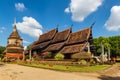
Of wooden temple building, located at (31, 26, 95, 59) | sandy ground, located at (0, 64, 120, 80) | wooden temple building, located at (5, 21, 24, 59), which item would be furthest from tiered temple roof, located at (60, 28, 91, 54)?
wooden temple building, located at (5, 21, 24, 59)

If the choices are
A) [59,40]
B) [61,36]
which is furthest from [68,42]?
[61,36]

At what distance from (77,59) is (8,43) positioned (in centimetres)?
3896

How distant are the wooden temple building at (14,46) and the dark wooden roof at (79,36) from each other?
25.1 meters

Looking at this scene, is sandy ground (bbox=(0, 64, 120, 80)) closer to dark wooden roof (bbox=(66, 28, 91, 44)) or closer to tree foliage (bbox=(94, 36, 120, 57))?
dark wooden roof (bbox=(66, 28, 91, 44))

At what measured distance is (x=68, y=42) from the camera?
4747 cm

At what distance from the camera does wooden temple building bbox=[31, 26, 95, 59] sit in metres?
41.1

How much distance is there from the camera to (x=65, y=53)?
4325 cm

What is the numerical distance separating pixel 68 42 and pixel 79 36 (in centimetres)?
390

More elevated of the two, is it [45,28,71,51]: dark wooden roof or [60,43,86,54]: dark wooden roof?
[45,28,71,51]: dark wooden roof

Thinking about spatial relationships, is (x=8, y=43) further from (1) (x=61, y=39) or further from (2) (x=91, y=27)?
(2) (x=91, y=27)

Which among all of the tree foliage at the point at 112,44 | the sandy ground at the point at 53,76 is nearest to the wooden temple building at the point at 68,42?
the tree foliage at the point at 112,44

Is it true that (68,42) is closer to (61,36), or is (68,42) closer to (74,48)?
(61,36)

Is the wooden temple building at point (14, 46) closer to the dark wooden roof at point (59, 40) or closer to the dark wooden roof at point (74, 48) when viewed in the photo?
the dark wooden roof at point (59, 40)

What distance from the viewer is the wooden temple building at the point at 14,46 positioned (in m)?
65.4
